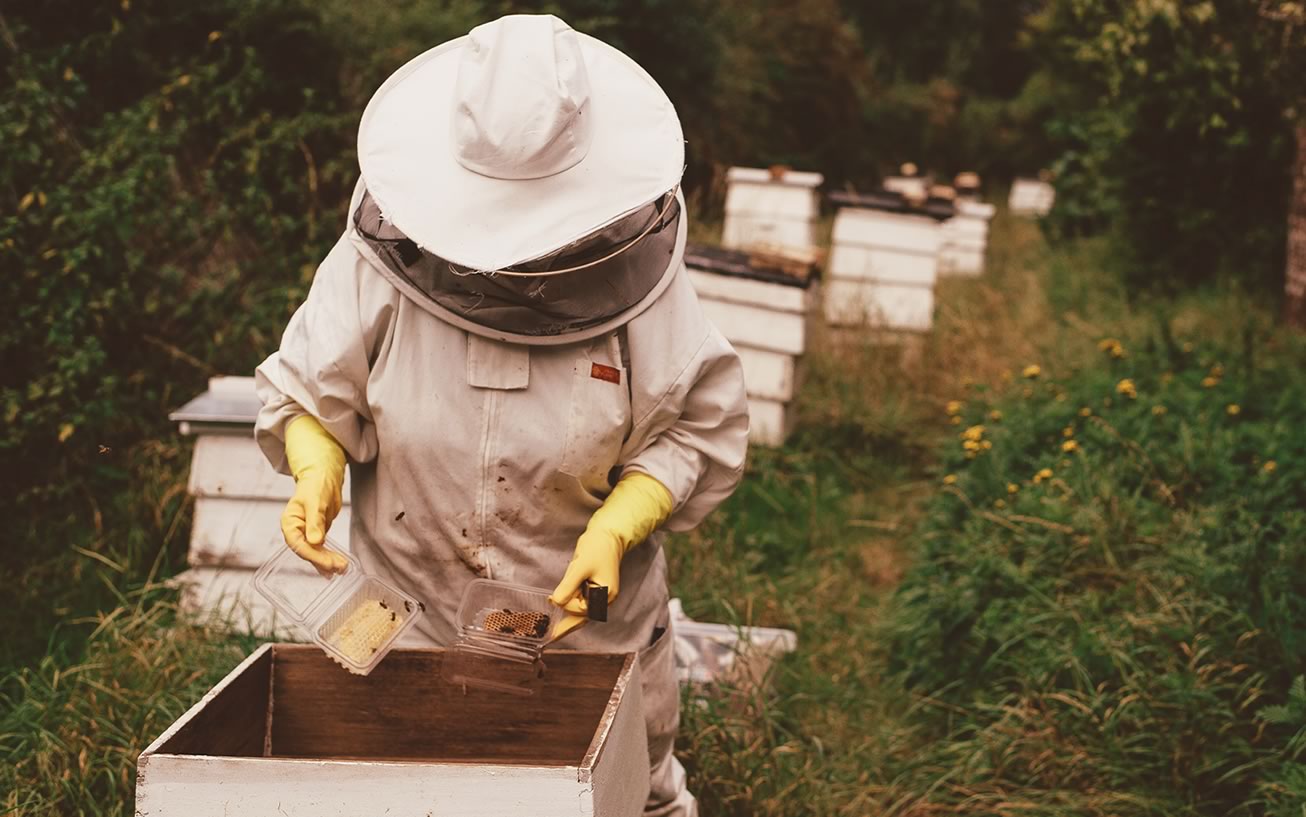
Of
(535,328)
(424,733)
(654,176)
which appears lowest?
(424,733)

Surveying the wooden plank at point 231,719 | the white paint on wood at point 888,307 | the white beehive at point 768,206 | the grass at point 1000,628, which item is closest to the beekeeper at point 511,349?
the wooden plank at point 231,719

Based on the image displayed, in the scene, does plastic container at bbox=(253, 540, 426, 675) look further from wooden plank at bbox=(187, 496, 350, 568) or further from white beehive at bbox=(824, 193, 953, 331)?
white beehive at bbox=(824, 193, 953, 331)

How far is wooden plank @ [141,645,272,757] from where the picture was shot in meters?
1.99

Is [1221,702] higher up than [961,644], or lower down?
higher up

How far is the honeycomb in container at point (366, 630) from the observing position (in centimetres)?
232

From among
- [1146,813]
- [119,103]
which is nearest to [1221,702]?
[1146,813]

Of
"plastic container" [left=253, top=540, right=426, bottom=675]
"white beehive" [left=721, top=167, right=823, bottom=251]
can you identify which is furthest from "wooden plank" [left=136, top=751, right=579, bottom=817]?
"white beehive" [left=721, top=167, right=823, bottom=251]

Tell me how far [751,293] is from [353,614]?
160 inches

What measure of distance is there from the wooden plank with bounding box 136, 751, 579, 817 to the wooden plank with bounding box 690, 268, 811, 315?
14.3ft

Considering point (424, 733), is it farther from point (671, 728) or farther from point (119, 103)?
point (119, 103)

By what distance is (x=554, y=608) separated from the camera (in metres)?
2.42

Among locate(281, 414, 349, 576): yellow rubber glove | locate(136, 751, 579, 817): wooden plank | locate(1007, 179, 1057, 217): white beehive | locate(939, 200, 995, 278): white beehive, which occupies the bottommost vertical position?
locate(1007, 179, 1057, 217): white beehive

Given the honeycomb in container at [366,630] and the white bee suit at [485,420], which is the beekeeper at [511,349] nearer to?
the white bee suit at [485,420]

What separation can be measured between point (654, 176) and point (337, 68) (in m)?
4.55
